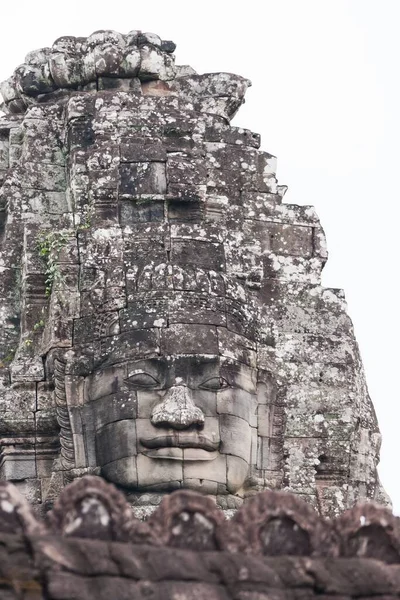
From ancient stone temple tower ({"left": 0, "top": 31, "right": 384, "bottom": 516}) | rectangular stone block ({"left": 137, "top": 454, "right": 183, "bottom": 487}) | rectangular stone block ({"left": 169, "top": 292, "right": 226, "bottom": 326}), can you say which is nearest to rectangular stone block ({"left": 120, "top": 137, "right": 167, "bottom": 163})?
ancient stone temple tower ({"left": 0, "top": 31, "right": 384, "bottom": 516})

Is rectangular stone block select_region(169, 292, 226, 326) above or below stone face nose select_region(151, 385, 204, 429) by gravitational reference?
above

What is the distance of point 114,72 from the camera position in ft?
84.8

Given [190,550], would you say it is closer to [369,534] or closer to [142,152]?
[369,534]

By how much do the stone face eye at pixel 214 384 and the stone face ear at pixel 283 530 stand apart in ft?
23.3

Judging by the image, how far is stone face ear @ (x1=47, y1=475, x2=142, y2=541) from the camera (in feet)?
50.1

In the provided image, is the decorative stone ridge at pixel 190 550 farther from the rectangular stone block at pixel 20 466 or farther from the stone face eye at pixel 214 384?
the rectangular stone block at pixel 20 466

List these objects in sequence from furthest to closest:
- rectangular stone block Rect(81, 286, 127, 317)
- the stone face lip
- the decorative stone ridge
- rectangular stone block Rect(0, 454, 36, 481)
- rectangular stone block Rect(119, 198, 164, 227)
A: the stone face lip < rectangular stone block Rect(119, 198, 164, 227) < rectangular stone block Rect(0, 454, 36, 481) < rectangular stone block Rect(81, 286, 127, 317) < the decorative stone ridge

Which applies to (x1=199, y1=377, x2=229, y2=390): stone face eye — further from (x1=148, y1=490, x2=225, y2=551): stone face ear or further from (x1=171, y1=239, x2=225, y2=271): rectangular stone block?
(x1=148, y1=490, x2=225, y2=551): stone face ear

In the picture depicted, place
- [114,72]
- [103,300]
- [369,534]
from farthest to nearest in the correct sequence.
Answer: [114,72] < [103,300] < [369,534]

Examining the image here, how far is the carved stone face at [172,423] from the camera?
892 inches

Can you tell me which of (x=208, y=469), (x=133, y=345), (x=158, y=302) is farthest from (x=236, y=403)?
(x=158, y=302)

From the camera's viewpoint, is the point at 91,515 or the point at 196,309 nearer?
the point at 91,515

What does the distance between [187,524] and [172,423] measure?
697 centimetres

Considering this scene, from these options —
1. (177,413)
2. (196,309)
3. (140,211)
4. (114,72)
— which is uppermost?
(114,72)
